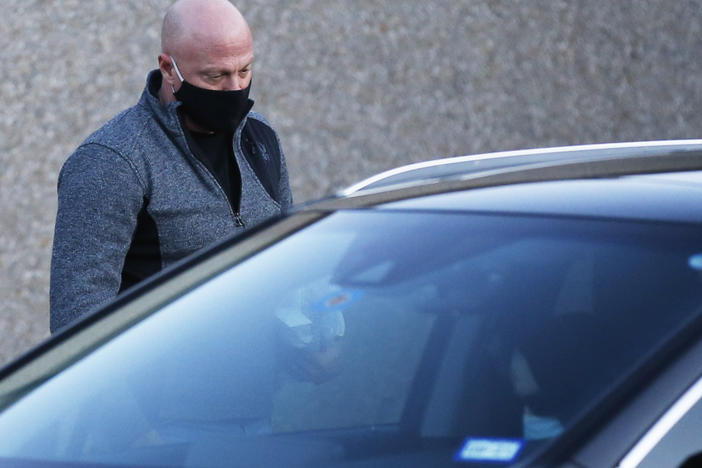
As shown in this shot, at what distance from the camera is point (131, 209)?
2.72m

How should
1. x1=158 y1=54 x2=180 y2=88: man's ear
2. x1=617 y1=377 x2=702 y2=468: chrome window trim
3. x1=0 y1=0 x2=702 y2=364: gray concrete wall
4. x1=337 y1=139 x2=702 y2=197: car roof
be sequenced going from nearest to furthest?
x1=617 y1=377 x2=702 y2=468: chrome window trim < x1=337 y1=139 x2=702 y2=197: car roof < x1=158 y1=54 x2=180 y2=88: man's ear < x1=0 y1=0 x2=702 y2=364: gray concrete wall

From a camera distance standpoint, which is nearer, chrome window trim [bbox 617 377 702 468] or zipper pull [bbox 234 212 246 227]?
chrome window trim [bbox 617 377 702 468]

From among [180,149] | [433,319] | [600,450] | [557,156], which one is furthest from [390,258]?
[180,149]

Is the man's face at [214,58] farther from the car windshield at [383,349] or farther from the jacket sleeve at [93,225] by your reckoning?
the car windshield at [383,349]

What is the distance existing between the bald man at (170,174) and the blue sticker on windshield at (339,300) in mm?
1002

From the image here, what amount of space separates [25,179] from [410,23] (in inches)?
107

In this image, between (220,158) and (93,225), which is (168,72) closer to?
(220,158)

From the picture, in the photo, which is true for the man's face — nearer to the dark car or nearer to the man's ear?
the man's ear

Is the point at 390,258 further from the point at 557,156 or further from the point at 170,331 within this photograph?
the point at 557,156

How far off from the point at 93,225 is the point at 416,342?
4.18 feet

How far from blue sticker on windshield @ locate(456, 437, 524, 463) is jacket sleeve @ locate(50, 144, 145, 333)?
1.45 m

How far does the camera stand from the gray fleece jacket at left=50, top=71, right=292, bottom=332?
2701 mm

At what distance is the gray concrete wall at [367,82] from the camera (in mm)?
7062

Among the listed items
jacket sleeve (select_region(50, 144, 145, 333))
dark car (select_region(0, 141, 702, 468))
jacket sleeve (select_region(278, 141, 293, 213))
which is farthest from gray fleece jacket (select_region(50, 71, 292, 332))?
dark car (select_region(0, 141, 702, 468))
